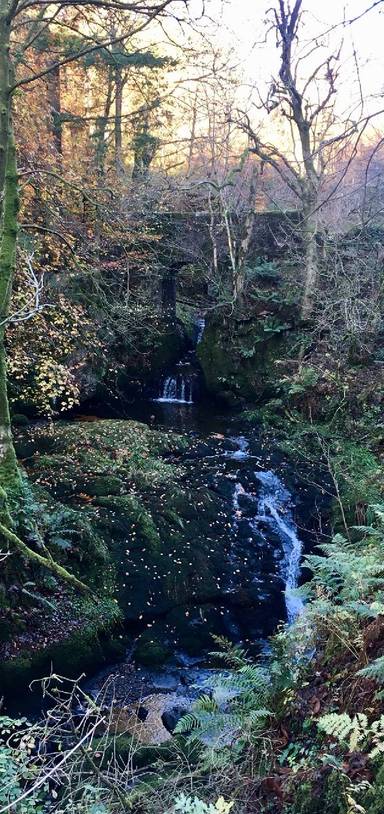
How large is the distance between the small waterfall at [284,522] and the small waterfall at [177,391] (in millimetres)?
5549

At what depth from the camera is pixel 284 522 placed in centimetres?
966

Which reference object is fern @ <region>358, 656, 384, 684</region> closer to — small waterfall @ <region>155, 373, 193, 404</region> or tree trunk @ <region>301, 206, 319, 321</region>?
tree trunk @ <region>301, 206, 319, 321</region>

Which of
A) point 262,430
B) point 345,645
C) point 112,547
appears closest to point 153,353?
point 262,430

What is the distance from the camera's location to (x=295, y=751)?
3.35m

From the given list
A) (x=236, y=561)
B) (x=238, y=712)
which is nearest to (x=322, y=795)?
(x=238, y=712)

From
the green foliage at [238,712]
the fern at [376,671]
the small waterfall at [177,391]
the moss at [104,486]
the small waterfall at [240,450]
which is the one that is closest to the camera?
the fern at [376,671]

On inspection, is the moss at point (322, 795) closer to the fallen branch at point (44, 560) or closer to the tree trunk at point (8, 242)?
the fallen branch at point (44, 560)

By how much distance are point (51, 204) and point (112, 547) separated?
19.7 ft

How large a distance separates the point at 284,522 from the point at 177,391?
23.8 feet

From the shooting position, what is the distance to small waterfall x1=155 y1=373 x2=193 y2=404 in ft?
52.7

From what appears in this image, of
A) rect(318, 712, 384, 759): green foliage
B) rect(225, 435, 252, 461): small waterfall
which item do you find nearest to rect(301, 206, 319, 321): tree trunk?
rect(225, 435, 252, 461): small waterfall

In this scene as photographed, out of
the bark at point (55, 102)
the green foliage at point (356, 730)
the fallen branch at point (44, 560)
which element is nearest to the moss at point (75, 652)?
the fallen branch at point (44, 560)

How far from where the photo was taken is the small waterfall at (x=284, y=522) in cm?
826

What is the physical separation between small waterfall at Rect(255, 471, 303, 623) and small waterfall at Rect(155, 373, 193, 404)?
5549 mm
